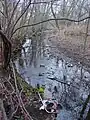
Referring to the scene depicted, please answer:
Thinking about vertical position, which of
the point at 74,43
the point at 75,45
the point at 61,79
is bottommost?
the point at 61,79

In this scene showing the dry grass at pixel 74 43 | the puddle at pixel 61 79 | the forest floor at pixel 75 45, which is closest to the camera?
the puddle at pixel 61 79

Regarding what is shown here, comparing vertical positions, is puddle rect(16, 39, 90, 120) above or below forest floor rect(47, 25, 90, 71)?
below

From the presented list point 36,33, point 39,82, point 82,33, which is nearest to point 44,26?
point 36,33

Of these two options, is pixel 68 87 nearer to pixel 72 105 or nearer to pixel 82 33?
pixel 72 105

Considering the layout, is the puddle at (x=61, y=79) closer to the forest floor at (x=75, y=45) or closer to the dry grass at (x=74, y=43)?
the forest floor at (x=75, y=45)

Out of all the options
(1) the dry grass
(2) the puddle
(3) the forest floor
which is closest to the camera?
(2) the puddle

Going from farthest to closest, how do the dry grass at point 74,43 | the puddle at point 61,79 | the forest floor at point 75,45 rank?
the dry grass at point 74,43 < the forest floor at point 75,45 < the puddle at point 61,79

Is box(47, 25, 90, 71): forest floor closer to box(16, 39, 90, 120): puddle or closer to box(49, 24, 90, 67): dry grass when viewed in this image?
box(49, 24, 90, 67): dry grass

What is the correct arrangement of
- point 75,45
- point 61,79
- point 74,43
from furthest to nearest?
1. point 74,43
2. point 75,45
3. point 61,79

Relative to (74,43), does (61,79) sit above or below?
below

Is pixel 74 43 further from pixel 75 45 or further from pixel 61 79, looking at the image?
pixel 61 79

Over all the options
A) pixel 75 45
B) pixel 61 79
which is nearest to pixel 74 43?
pixel 75 45

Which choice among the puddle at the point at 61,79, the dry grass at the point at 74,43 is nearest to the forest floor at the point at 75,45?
the dry grass at the point at 74,43

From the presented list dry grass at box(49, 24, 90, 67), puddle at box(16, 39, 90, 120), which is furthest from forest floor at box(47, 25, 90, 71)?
puddle at box(16, 39, 90, 120)
